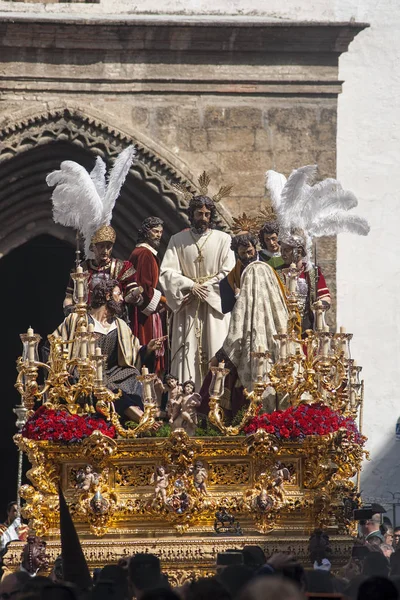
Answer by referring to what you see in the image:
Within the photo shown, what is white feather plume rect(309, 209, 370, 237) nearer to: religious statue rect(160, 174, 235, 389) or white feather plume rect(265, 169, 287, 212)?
white feather plume rect(265, 169, 287, 212)

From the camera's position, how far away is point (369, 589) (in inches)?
298

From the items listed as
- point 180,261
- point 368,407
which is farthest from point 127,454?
point 368,407

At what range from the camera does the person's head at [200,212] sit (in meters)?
14.5

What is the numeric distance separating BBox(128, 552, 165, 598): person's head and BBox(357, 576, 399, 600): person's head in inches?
91.2

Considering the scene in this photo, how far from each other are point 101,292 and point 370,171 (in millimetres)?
6772

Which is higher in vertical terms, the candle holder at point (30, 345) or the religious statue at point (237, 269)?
the religious statue at point (237, 269)

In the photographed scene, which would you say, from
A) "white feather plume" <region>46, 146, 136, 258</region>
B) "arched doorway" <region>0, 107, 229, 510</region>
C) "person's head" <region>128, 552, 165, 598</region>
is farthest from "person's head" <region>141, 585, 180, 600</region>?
"arched doorway" <region>0, 107, 229, 510</region>

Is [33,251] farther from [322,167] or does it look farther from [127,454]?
[127,454]

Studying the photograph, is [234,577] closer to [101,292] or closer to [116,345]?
[116,345]

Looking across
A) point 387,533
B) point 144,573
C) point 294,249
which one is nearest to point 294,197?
point 294,249

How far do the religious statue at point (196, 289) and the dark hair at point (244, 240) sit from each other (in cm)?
22

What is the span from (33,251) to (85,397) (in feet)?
35.5

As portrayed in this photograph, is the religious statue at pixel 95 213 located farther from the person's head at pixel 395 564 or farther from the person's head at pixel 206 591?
the person's head at pixel 206 591

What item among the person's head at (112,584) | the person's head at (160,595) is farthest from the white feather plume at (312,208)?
the person's head at (160,595)
